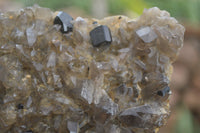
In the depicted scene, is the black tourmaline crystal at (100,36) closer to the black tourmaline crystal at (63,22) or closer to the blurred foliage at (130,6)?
the black tourmaline crystal at (63,22)

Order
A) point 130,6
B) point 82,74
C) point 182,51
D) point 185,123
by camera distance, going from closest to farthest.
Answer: point 82,74, point 185,123, point 130,6, point 182,51

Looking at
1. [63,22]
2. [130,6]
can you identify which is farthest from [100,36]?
[130,6]

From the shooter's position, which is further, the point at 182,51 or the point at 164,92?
the point at 182,51

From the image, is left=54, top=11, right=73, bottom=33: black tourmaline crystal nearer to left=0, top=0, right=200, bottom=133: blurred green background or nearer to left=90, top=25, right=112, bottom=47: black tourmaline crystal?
left=90, top=25, right=112, bottom=47: black tourmaline crystal

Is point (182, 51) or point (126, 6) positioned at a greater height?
point (126, 6)

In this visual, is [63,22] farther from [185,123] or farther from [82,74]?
[185,123]

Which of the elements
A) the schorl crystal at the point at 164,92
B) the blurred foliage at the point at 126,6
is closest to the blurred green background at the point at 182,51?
the blurred foliage at the point at 126,6

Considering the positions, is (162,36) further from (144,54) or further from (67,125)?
(67,125)
